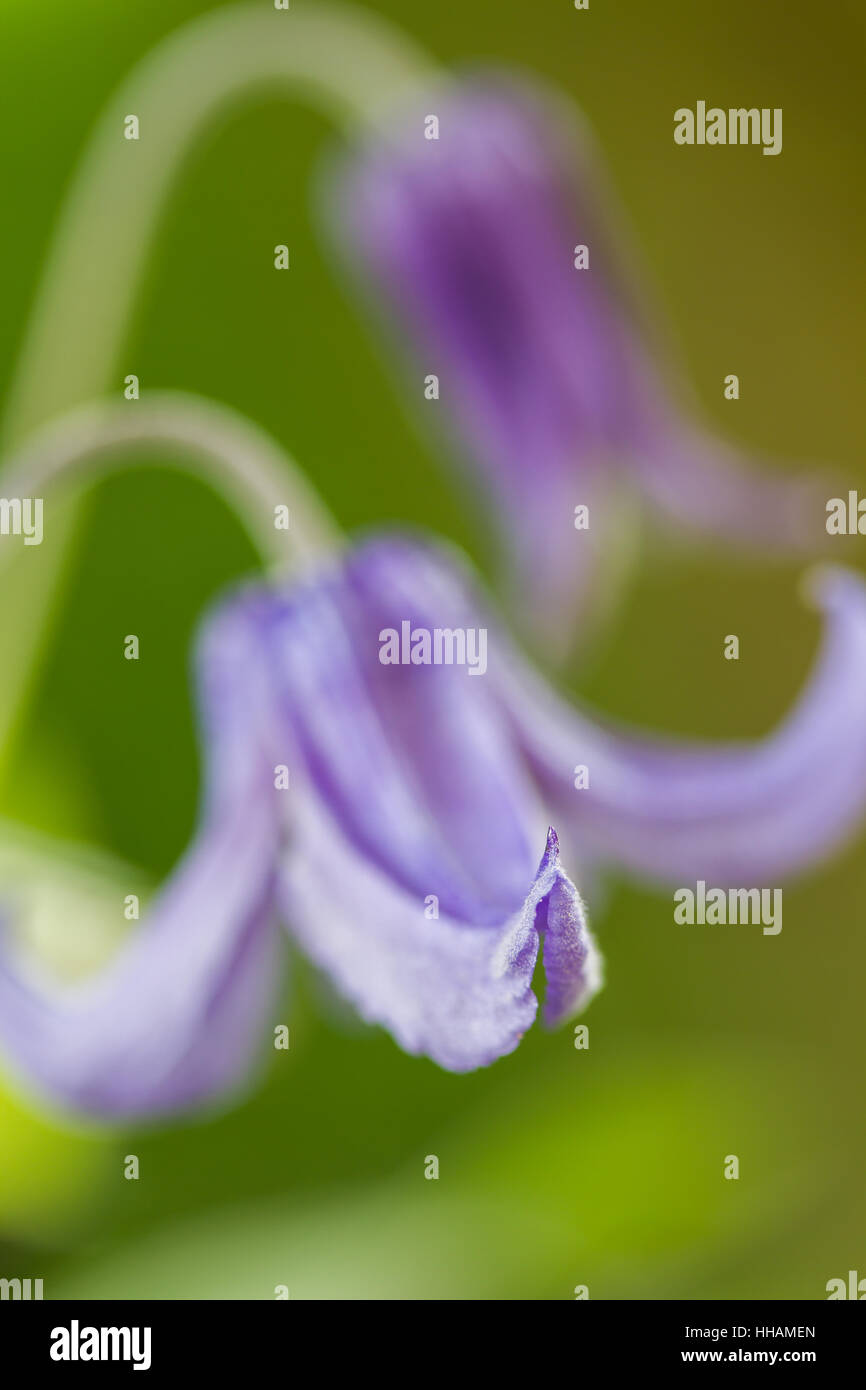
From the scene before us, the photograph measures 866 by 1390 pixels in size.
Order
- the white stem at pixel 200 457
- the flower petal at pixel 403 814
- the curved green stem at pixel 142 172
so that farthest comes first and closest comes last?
the curved green stem at pixel 142 172, the white stem at pixel 200 457, the flower petal at pixel 403 814

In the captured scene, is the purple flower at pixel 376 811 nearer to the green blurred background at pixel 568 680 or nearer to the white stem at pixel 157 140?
the green blurred background at pixel 568 680

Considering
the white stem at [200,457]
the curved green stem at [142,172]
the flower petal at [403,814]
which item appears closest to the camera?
the flower petal at [403,814]

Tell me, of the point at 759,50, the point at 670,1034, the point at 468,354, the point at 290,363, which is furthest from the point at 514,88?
the point at 670,1034

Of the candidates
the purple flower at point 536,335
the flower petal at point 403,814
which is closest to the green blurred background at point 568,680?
the purple flower at point 536,335

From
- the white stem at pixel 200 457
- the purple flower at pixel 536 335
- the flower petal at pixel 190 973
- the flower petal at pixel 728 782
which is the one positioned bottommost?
the flower petal at pixel 190 973

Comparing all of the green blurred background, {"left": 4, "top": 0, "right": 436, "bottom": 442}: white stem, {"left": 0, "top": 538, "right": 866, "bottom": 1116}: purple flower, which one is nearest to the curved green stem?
{"left": 4, "top": 0, "right": 436, "bottom": 442}: white stem

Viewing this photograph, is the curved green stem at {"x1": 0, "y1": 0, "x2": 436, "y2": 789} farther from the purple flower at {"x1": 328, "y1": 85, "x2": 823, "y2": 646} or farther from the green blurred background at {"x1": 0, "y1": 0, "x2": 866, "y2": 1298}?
the green blurred background at {"x1": 0, "y1": 0, "x2": 866, "y2": 1298}

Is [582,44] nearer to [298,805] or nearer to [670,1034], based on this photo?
[670,1034]
